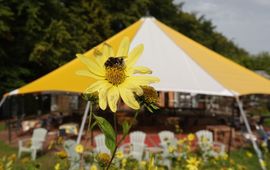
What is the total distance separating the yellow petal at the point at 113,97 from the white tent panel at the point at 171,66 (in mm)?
7312

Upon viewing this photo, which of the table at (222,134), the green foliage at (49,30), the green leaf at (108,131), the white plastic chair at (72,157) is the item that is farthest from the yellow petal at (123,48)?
the green foliage at (49,30)

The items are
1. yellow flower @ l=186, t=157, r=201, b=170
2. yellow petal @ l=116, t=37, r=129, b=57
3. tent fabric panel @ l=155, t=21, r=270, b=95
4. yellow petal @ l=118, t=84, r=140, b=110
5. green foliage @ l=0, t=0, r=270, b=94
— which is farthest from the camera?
green foliage @ l=0, t=0, r=270, b=94

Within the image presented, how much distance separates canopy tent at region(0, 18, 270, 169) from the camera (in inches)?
334

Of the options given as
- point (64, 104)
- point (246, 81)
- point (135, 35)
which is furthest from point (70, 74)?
point (64, 104)

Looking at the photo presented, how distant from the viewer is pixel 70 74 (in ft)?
30.9

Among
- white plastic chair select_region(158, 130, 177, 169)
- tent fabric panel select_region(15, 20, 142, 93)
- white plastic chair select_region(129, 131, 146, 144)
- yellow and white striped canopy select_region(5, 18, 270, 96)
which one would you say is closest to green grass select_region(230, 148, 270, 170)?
yellow and white striped canopy select_region(5, 18, 270, 96)

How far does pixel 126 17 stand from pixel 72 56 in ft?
17.8

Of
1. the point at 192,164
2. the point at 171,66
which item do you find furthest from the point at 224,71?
the point at 192,164

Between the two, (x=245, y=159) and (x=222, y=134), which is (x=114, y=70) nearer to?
(x=245, y=159)

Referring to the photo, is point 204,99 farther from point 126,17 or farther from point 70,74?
point 70,74

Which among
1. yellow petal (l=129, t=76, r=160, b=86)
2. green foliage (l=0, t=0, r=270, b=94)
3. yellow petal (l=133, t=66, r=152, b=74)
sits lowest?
yellow petal (l=129, t=76, r=160, b=86)

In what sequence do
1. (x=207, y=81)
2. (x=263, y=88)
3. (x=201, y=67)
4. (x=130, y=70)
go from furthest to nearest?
(x=263, y=88) < (x=201, y=67) < (x=207, y=81) < (x=130, y=70)

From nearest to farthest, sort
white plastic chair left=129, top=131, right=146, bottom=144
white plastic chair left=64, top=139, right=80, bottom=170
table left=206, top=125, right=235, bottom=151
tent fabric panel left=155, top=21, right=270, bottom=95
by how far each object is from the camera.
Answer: white plastic chair left=64, top=139, right=80, bottom=170
white plastic chair left=129, top=131, right=146, bottom=144
tent fabric panel left=155, top=21, right=270, bottom=95
table left=206, top=125, right=235, bottom=151

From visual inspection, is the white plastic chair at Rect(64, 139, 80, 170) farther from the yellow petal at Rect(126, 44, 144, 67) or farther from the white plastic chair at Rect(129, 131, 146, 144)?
the white plastic chair at Rect(129, 131, 146, 144)
